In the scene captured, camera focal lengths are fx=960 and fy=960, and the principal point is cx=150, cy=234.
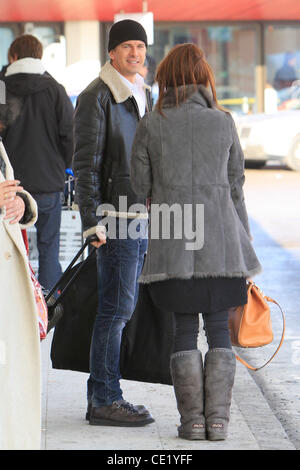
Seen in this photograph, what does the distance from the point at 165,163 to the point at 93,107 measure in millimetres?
506

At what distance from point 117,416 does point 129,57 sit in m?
1.73

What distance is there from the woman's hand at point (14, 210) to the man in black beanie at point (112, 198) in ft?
2.91

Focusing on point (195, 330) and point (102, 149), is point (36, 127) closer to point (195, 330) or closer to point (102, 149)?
point (102, 149)

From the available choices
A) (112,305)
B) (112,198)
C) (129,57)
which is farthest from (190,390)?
(129,57)

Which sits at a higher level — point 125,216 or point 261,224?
point 125,216

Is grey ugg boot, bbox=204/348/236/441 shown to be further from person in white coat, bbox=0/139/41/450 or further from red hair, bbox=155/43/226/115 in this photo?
red hair, bbox=155/43/226/115

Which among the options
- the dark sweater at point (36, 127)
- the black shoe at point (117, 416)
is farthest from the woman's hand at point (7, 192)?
the dark sweater at point (36, 127)

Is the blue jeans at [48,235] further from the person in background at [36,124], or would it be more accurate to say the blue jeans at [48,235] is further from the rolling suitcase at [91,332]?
the rolling suitcase at [91,332]

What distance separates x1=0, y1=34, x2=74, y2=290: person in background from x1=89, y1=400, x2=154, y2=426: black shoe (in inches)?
113

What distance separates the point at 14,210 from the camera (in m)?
3.49

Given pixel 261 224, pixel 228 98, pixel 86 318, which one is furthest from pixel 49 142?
pixel 228 98

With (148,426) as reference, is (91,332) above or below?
above

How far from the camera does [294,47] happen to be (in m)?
26.8

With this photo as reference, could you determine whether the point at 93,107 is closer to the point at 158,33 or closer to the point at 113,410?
the point at 113,410
